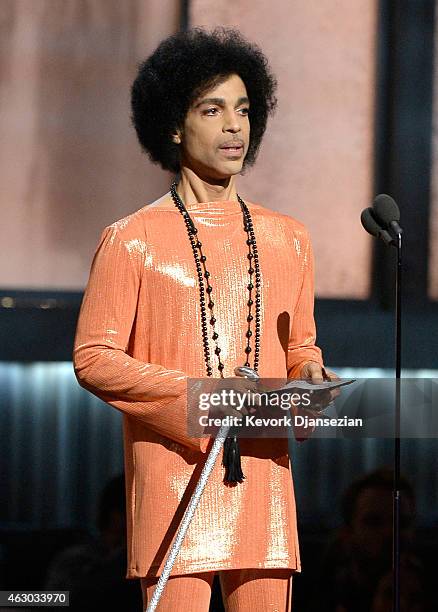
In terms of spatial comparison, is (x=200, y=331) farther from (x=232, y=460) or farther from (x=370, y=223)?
(x=370, y=223)

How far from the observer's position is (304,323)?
283 cm

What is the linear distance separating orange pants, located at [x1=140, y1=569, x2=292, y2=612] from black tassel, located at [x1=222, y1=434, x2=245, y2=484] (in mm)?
175

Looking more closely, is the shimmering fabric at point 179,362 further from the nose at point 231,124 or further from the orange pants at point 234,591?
the nose at point 231,124

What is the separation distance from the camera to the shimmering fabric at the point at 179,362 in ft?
8.64

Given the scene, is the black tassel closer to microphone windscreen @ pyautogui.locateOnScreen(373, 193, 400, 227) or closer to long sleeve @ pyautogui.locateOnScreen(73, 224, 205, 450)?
long sleeve @ pyautogui.locateOnScreen(73, 224, 205, 450)

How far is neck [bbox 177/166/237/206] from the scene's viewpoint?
9.30 feet

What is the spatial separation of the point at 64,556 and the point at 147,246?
1702 millimetres

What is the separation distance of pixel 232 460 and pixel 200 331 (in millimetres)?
251

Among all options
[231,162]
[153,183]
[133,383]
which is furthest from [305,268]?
[153,183]

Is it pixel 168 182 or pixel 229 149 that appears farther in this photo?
pixel 168 182

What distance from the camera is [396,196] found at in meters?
4.27

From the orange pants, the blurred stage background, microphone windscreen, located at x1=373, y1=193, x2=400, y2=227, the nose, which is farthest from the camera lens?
the blurred stage background

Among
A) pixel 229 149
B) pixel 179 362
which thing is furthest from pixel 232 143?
pixel 179 362

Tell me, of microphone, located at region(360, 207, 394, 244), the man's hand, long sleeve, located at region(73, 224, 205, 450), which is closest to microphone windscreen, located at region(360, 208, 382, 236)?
microphone, located at region(360, 207, 394, 244)
